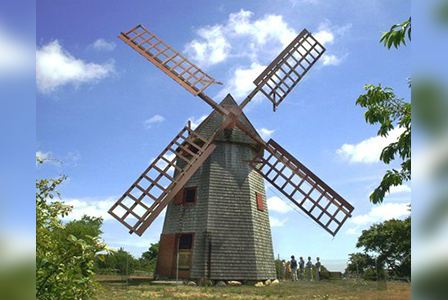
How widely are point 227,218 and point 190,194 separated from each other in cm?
197

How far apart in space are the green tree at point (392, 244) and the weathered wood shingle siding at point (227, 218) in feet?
74.1

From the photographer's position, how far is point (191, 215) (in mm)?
16125

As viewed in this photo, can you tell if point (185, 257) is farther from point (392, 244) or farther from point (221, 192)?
point (392, 244)

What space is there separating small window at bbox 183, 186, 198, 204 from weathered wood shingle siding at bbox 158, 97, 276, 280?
22 cm

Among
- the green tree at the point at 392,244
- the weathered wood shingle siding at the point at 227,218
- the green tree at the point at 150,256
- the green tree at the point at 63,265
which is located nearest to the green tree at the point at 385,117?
the green tree at the point at 63,265

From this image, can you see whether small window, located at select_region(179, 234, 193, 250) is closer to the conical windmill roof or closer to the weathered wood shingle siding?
the weathered wood shingle siding

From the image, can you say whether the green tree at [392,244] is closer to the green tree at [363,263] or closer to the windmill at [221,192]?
the green tree at [363,263]

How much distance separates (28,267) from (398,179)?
4459 mm

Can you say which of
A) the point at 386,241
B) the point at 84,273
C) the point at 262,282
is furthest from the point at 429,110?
the point at 386,241

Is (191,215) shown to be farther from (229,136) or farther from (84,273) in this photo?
(84,273)

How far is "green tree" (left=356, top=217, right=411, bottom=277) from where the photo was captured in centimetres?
3459

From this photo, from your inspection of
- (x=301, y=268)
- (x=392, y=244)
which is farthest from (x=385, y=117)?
(x=392, y=244)

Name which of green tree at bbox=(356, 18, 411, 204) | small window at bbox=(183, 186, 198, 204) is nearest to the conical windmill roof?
small window at bbox=(183, 186, 198, 204)

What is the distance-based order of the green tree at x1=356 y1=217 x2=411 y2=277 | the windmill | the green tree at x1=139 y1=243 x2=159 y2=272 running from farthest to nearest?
the green tree at x1=139 y1=243 x2=159 y2=272
the green tree at x1=356 y1=217 x2=411 y2=277
the windmill
